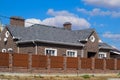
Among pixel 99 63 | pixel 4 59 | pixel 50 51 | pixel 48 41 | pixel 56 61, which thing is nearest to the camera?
pixel 4 59

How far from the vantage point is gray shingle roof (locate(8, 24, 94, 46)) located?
39.8 m

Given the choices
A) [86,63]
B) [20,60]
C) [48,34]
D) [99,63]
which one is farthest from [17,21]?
[20,60]

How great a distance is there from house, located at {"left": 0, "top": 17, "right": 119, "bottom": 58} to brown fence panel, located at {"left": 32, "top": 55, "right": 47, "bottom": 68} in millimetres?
5007

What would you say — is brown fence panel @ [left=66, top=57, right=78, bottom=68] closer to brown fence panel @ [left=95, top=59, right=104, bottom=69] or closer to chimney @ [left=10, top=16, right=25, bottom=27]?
brown fence panel @ [left=95, top=59, right=104, bottom=69]

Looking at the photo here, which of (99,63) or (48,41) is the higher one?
(48,41)

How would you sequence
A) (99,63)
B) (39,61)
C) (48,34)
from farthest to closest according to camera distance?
(48,34)
(99,63)
(39,61)

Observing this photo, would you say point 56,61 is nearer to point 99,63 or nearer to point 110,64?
point 99,63

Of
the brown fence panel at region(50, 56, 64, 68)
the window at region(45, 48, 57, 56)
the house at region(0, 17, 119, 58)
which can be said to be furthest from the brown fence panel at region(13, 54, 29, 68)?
the window at region(45, 48, 57, 56)

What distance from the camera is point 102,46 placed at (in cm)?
4794

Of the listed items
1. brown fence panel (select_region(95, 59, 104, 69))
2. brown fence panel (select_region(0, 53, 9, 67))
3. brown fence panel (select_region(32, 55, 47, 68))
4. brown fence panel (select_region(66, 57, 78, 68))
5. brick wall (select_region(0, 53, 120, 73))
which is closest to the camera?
brown fence panel (select_region(0, 53, 9, 67))

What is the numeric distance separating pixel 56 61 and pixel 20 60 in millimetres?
4816

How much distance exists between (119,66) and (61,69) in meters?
11.4

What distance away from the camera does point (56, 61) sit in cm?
3447

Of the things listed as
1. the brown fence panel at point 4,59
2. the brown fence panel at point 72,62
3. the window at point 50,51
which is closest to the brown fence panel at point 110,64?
the brown fence panel at point 72,62
